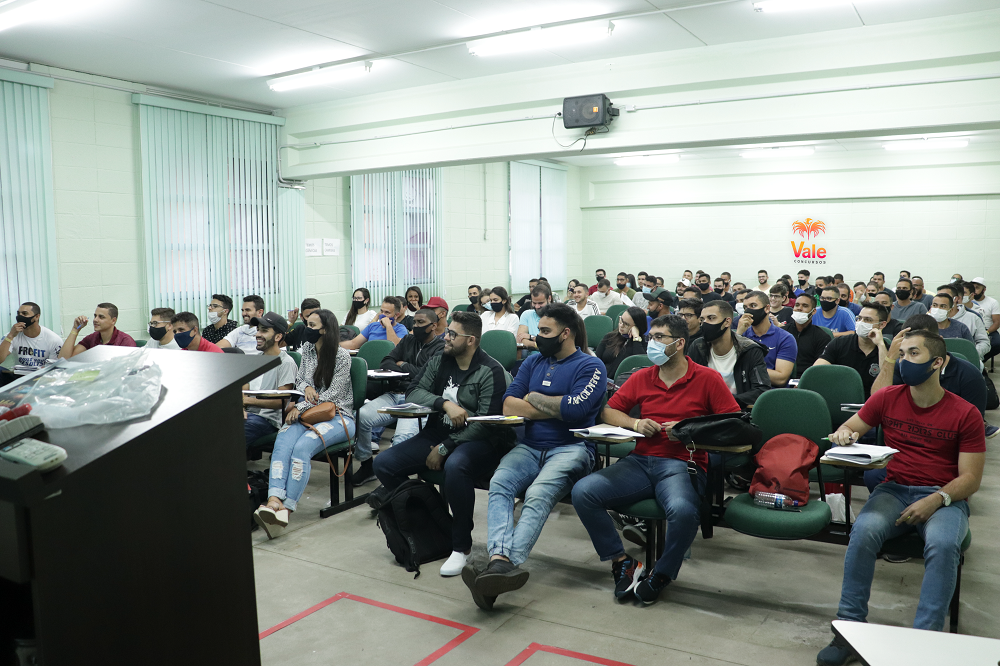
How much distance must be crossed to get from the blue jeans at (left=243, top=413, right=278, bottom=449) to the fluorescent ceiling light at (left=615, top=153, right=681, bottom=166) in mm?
10940

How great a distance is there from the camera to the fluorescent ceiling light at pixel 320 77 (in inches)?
291

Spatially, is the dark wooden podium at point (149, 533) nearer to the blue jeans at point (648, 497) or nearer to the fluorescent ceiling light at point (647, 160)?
the blue jeans at point (648, 497)

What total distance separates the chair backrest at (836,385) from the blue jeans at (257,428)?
3.47m

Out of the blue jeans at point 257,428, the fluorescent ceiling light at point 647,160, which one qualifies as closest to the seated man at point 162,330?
the blue jeans at point 257,428

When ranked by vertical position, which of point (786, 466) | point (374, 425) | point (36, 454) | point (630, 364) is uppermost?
point (36, 454)

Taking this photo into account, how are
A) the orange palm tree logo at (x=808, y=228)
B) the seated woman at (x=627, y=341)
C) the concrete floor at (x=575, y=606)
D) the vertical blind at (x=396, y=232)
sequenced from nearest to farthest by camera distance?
the concrete floor at (x=575, y=606) < the seated woman at (x=627, y=341) < the vertical blind at (x=396, y=232) < the orange palm tree logo at (x=808, y=228)

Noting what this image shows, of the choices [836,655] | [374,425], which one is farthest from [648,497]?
[374,425]

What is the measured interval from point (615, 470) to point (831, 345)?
8.09 ft

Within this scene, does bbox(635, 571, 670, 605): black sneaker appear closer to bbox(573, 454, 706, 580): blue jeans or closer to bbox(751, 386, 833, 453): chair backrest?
bbox(573, 454, 706, 580): blue jeans

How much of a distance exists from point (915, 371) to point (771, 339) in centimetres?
217

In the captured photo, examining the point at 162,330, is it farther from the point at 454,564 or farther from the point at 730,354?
the point at 730,354

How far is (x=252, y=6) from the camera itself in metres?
5.61

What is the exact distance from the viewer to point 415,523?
13.1 feet

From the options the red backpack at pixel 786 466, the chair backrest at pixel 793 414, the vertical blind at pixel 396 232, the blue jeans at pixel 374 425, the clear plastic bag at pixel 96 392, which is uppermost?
the vertical blind at pixel 396 232
